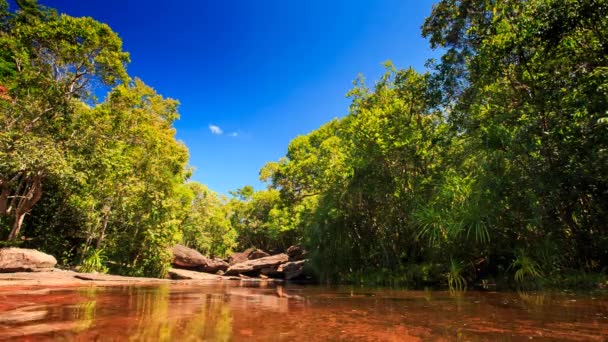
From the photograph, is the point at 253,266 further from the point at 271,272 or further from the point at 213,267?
the point at 213,267

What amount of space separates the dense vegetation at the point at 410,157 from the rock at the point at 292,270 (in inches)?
187

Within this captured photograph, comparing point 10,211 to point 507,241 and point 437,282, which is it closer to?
point 437,282

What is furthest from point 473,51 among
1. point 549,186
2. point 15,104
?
point 15,104

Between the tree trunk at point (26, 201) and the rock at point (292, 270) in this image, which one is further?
the rock at point (292, 270)

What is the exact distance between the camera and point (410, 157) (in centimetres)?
1322

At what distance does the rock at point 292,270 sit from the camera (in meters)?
22.8

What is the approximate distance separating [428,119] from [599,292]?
28.7 ft

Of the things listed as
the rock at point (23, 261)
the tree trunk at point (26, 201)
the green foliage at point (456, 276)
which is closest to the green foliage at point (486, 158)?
the green foliage at point (456, 276)

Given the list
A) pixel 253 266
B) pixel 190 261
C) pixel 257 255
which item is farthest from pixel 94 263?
pixel 257 255

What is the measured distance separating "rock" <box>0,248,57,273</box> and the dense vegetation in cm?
276

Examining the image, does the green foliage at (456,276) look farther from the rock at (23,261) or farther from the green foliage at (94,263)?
the green foliage at (94,263)

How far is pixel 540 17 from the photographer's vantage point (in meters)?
6.96

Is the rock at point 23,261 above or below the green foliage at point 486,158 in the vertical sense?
below

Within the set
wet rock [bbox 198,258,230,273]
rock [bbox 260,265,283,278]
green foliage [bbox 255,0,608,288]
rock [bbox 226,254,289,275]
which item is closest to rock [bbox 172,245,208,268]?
wet rock [bbox 198,258,230,273]
